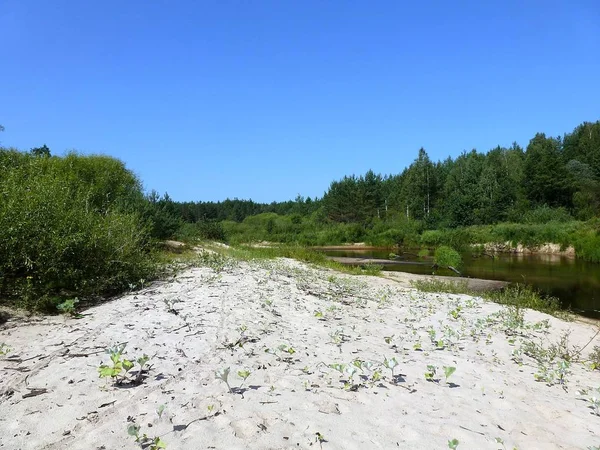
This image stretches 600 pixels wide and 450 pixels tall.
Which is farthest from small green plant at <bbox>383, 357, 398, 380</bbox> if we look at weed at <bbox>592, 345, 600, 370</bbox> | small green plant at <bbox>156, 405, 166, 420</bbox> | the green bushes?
the green bushes

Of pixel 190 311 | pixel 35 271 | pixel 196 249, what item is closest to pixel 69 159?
pixel 196 249

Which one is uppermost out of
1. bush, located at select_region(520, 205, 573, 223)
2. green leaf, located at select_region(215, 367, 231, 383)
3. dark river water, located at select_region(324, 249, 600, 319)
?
bush, located at select_region(520, 205, 573, 223)

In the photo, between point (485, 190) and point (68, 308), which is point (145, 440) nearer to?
point (68, 308)

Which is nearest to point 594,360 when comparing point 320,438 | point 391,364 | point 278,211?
point 391,364

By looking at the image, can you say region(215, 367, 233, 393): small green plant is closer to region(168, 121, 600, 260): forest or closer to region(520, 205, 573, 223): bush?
region(168, 121, 600, 260): forest


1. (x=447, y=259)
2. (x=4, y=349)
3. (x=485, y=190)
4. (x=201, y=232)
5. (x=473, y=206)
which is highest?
(x=485, y=190)

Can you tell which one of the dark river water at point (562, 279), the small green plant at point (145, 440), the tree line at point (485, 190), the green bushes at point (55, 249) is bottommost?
the dark river water at point (562, 279)

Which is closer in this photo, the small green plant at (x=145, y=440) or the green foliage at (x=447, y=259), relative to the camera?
the small green plant at (x=145, y=440)

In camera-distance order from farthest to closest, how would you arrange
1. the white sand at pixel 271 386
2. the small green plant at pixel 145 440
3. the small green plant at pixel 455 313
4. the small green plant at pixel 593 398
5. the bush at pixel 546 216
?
the bush at pixel 546 216 < the small green plant at pixel 455 313 < the small green plant at pixel 593 398 < the white sand at pixel 271 386 < the small green plant at pixel 145 440

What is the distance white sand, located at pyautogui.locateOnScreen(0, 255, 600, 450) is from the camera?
130 inches

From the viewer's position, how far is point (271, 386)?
13.7 feet

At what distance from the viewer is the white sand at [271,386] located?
3.30 meters

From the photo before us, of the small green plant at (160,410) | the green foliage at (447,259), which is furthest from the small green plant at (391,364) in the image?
the green foliage at (447,259)

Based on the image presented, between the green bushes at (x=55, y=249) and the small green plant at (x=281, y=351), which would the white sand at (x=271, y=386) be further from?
the green bushes at (x=55, y=249)
